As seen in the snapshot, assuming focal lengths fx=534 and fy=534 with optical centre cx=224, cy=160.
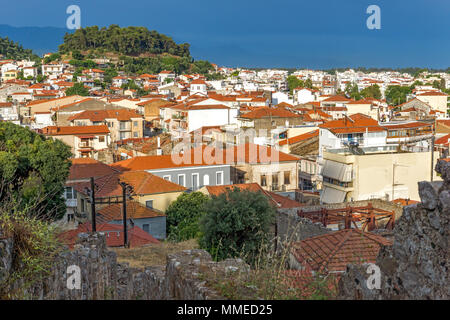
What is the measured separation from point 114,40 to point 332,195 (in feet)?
404

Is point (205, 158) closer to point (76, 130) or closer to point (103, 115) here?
point (76, 130)

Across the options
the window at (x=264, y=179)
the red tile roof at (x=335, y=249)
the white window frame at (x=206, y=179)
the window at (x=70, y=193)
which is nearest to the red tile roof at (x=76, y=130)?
the window at (x=70, y=193)

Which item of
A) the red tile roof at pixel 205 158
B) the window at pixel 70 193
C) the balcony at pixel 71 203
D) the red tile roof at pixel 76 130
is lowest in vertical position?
the balcony at pixel 71 203

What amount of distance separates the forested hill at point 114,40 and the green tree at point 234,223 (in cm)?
13083

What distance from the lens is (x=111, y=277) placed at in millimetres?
8180

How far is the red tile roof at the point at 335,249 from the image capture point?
10570 mm

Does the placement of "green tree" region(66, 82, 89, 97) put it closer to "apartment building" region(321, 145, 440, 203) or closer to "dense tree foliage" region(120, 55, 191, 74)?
"dense tree foliage" region(120, 55, 191, 74)

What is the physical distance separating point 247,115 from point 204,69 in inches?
3896

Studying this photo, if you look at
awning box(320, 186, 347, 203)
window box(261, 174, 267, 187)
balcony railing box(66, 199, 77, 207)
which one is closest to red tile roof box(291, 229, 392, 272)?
awning box(320, 186, 347, 203)

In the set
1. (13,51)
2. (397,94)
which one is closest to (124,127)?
(397,94)

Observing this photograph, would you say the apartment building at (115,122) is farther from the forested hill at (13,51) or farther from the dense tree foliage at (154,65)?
the forested hill at (13,51)

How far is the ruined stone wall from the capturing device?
15.1 feet

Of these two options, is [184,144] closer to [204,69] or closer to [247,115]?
[247,115]
